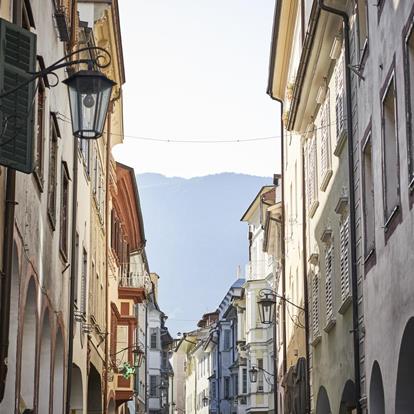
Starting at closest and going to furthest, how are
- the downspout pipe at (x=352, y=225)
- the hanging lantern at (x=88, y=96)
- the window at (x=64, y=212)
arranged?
the hanging lantern at (x=88, y=96), the downspout pipe at (x=352, y=225), the window at (x=64, y=212)

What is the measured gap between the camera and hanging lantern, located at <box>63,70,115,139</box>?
10.5 metres

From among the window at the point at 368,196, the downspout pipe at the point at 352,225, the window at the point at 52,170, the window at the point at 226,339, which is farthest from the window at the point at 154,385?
the window at the point at 368,196

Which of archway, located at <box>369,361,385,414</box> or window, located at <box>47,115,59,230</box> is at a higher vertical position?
window, located at <box>47,115,59,230</box>

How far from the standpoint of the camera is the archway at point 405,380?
13.5 metres

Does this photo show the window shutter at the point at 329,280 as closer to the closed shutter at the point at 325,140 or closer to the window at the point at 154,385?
the closed shutter at the point at 325,140

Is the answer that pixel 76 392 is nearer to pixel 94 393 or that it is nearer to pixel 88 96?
pixel 94 393

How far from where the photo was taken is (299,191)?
3114 cm

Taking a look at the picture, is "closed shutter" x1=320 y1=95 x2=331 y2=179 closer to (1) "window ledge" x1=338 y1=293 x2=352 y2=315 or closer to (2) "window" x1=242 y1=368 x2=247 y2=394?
(1) "window ledge" x1=338 y1=293 x2=352 y2=315

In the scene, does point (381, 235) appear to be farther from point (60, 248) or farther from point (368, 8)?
point (60, 248)

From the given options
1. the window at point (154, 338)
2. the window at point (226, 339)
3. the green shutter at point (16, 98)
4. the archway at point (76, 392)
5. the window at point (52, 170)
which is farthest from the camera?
the window at point (154, 338)

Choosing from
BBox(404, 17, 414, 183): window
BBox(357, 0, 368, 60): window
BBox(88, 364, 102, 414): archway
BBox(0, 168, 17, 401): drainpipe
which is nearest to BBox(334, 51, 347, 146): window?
BBox(357, 0, 368, 60): window

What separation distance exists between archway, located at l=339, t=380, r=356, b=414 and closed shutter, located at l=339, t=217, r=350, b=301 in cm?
157

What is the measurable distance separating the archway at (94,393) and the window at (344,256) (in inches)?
503

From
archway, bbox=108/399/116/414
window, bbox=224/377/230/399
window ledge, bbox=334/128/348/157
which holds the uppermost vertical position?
window, bbox=224/377/230/399
